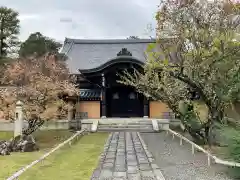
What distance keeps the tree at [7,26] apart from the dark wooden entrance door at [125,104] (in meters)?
16.5

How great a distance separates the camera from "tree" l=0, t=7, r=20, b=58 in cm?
3550

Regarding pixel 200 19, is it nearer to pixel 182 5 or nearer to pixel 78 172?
pixel 182 5

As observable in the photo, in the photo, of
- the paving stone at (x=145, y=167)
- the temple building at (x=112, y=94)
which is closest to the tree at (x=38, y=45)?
the temple building at (x=112, y=94)

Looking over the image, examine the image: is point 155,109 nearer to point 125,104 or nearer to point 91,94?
point 125,104

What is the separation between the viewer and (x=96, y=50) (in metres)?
30.6

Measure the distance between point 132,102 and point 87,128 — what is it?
18.0 ft

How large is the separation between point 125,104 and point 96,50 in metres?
7.71

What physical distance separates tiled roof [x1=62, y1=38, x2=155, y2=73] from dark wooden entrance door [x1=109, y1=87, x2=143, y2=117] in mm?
4385

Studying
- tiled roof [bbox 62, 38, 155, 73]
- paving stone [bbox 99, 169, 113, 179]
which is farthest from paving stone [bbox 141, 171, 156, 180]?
tiled roof [bbox 62, 38, 155, 73]

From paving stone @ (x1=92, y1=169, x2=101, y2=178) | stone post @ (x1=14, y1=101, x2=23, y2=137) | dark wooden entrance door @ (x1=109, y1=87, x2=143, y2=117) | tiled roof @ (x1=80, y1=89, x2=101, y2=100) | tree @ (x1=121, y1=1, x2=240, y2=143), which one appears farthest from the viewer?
dark wooden entrance door @ (x1=109, y1=87, x2=143, y2=117)

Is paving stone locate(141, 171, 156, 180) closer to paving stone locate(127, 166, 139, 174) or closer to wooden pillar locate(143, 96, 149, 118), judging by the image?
paving stone locate(127, 166, 139, 174)

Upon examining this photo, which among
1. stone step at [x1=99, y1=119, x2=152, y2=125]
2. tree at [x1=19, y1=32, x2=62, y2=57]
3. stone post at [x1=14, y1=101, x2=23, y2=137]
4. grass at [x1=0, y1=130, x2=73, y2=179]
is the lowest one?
grass at [x1=0, y1=130, x2=73, y2=179]

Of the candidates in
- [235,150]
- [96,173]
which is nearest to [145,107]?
[96,173]

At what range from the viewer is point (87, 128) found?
67.3ft
